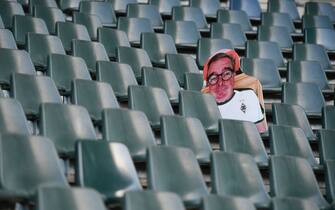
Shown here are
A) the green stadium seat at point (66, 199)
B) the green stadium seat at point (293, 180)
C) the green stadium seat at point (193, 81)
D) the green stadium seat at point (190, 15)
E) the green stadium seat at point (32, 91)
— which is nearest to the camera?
the green stadium seat at point (66, 199)

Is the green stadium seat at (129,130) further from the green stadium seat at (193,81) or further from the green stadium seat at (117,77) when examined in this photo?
the green stadium seat at (193,81)

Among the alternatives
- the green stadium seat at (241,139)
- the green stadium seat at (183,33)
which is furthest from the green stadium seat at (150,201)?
the green stadium seat at (183,33)

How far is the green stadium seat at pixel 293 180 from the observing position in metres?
1.62

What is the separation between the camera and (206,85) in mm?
2117

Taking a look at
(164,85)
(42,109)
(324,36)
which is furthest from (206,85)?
(324,36)

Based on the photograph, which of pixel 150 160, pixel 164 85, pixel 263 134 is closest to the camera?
pixel 150 160

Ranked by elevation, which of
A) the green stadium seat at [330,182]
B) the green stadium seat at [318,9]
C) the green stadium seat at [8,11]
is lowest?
the green stadium seat at [330,182]

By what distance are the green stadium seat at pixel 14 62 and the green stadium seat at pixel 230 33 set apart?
96 cm

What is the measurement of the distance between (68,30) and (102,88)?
2.02 feet

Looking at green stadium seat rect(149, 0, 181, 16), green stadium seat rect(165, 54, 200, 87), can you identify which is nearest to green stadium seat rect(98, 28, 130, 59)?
green stadium seat rect(165, 54, 200, 87)

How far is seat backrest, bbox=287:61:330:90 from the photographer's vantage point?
100 inches

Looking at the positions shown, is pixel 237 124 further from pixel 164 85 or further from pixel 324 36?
pixel 324 36

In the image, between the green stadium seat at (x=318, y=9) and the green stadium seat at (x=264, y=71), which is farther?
the green stadium seat at (x=318, y=9)

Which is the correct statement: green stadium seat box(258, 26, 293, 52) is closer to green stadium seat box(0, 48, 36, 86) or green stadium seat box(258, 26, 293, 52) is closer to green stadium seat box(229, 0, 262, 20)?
green stadium seat box(229, 0, 262, 20)
